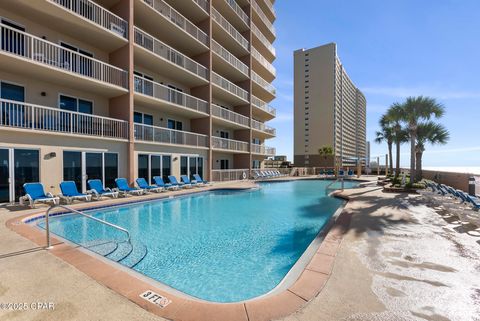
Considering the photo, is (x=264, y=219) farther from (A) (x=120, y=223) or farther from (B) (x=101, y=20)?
(B) (x=101, y=20)

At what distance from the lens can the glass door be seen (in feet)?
30.5

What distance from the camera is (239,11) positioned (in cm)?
2370

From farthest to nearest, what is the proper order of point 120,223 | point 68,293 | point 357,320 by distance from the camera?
point 120,223
point 68,293
point 357,320

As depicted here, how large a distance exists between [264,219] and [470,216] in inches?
262

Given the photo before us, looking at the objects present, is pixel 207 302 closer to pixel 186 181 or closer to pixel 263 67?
pixel 186 181

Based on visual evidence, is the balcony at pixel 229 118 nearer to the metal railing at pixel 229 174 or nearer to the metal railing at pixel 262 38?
the metal railing at pixel 229 174

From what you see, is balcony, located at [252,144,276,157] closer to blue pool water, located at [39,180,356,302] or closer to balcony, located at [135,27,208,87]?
balcony, located at [135,27,208,87]

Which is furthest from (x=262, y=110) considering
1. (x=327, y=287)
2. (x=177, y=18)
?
(x=327, y=287)

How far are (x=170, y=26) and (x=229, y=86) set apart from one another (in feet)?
24.9

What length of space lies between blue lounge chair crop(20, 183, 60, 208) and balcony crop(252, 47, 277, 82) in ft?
75.5

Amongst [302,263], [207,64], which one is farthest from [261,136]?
[302,263]

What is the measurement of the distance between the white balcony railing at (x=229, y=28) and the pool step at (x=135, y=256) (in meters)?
20.0

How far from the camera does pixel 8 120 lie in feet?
30.4

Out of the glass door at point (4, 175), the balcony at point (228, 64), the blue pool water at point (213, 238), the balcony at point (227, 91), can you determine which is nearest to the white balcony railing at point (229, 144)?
the balcony at point (227, 91)
